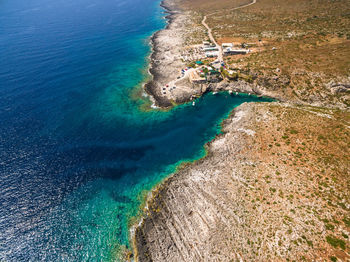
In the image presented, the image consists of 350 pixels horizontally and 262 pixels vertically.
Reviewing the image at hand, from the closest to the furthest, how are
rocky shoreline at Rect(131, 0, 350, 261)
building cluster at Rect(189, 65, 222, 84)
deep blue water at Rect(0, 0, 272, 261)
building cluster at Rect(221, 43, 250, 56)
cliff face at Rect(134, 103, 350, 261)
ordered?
1. cliff face at Rect(134, 103, 350, 261)
2. rocky shoreline at Rect(131, 0, 350, 261)
3. deep blue water at Rect(0, 0, 272, 261)
4. building cluster at Rect(189, 65, 222, 84)
5. building cluster at Rect(221, 43, 250, 56)

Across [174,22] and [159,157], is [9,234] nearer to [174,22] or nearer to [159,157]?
[159,157]

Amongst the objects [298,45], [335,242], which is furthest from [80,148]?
[298,45]

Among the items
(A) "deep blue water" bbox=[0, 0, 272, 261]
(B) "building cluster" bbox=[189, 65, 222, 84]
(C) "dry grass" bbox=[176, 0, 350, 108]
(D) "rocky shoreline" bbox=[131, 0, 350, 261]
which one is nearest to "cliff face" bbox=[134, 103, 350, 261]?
(D) "rocky shoreline" bbox=[131, 0, 350, 261]

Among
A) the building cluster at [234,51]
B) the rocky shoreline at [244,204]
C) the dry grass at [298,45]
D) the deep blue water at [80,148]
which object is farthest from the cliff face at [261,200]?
the building cluster at [234,51]

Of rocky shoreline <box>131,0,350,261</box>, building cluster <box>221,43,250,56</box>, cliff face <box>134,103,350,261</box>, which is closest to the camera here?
cliff face <box>134,103,350,261</box>

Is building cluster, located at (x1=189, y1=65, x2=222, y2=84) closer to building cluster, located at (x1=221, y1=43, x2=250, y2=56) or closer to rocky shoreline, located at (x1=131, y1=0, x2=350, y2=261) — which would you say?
building cluster, located at (x1=221, y1=43, x2=250, y2=56)

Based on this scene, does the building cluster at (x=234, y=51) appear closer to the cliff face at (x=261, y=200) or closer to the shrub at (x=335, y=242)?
the cliff face at (x=261, y=200)

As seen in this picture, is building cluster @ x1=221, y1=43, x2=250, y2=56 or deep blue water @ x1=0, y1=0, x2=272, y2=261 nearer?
deep blue water @ x1=0, y1=0, x2=272, y2=261
